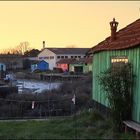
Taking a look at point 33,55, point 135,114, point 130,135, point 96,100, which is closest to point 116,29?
point 96,100

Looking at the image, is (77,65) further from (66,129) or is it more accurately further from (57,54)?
(66,129)

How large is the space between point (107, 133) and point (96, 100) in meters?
5.77

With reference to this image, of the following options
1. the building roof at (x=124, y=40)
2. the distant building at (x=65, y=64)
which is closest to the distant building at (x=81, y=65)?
the distant building at (x=65, y=64)

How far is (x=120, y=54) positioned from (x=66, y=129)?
3.03m

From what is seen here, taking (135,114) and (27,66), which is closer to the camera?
(135,114)

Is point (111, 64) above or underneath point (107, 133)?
above

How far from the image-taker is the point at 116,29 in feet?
56.2

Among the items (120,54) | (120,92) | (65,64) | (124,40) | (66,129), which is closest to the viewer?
(120,92)

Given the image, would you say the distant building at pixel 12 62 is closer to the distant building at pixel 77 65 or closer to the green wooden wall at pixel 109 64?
the distant building at pixel 77 65

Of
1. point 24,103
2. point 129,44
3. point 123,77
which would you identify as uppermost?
point 129,44

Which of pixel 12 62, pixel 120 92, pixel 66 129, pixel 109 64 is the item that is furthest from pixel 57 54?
pixel 120 92

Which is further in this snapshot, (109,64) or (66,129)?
(109,64)

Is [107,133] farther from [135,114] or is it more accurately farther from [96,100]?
[96,100]

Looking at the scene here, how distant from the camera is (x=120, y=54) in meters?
14.8
